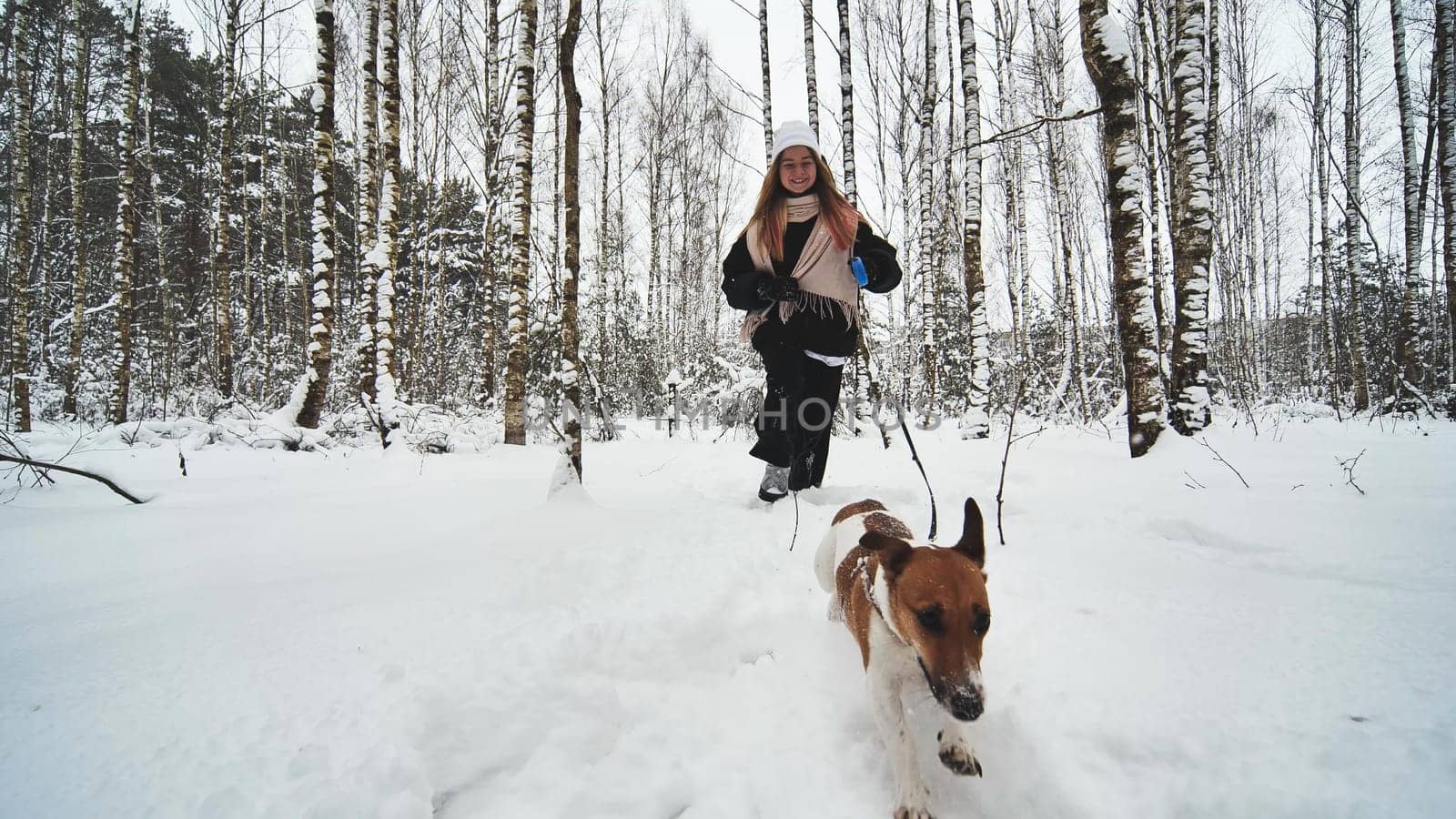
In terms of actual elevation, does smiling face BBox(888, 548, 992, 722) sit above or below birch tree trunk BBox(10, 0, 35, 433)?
below

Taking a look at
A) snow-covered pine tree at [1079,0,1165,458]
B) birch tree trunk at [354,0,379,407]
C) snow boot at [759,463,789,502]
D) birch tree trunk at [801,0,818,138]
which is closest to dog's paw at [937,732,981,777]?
snow boot at [759,463,789,502]

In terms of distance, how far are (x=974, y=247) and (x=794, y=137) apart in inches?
238

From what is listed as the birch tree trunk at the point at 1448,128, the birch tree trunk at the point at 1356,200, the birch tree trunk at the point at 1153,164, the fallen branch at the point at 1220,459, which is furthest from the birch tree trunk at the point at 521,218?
the birch tree trunk at the point at 1356,200

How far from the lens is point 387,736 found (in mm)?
1283

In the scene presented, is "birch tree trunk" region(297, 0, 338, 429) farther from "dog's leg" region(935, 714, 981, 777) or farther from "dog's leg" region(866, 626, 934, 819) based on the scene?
"dog's leg" region(935, 714, 981, 777)

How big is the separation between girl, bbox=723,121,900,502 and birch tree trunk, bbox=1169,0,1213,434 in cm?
324

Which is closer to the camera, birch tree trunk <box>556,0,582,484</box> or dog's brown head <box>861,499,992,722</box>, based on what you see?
dog's brown head <box>861,499,992,722</box>

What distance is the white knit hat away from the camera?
3.27 m

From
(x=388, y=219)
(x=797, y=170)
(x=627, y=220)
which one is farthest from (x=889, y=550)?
(x=627, y=220)

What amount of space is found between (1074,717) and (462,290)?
93.9ft

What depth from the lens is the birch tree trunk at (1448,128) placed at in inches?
342

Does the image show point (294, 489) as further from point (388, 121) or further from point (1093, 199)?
point (1093, 199)

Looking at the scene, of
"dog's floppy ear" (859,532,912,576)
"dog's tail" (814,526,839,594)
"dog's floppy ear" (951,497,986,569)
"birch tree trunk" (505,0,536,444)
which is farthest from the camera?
"birch tree trunk" (505,0,536,444)

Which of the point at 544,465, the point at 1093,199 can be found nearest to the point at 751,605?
the point at 544,465
